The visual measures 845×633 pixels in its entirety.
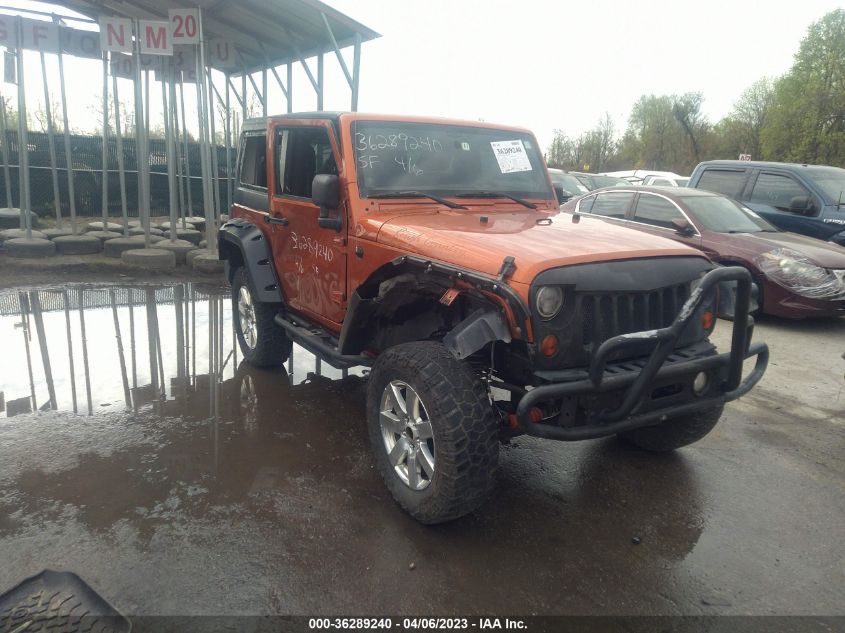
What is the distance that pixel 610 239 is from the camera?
10.7ft

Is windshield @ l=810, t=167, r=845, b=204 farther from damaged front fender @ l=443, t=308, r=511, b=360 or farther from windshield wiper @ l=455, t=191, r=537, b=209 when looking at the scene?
damaged front fender @ l=443, t=308, r=511, b=360

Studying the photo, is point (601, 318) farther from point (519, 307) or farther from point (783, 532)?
point (783, 532)

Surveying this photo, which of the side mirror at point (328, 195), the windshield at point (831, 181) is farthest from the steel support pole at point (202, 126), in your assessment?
the windshield at point (831, 181)

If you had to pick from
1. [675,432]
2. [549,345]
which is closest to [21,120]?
[549,345]

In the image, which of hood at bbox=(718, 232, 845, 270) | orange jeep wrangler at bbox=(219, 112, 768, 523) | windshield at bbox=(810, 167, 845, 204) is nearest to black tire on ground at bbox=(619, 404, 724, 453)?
orange jeep wrangler at bbox=(219, 112, 768, 523)

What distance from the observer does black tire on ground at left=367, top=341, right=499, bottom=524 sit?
2.76m

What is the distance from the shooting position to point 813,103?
1372 inches

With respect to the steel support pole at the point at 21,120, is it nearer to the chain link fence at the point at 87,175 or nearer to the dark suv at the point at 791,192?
the chain link fence at the point at 87,175

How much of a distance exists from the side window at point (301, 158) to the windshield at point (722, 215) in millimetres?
5533

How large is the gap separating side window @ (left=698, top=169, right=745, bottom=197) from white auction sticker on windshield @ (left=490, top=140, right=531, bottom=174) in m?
6.71

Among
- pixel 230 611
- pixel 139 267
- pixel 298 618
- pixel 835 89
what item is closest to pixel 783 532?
pixel 298 618

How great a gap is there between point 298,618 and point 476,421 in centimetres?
109

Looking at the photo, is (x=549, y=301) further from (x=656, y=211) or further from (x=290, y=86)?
(x=290, y=86)

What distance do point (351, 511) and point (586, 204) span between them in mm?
6972
